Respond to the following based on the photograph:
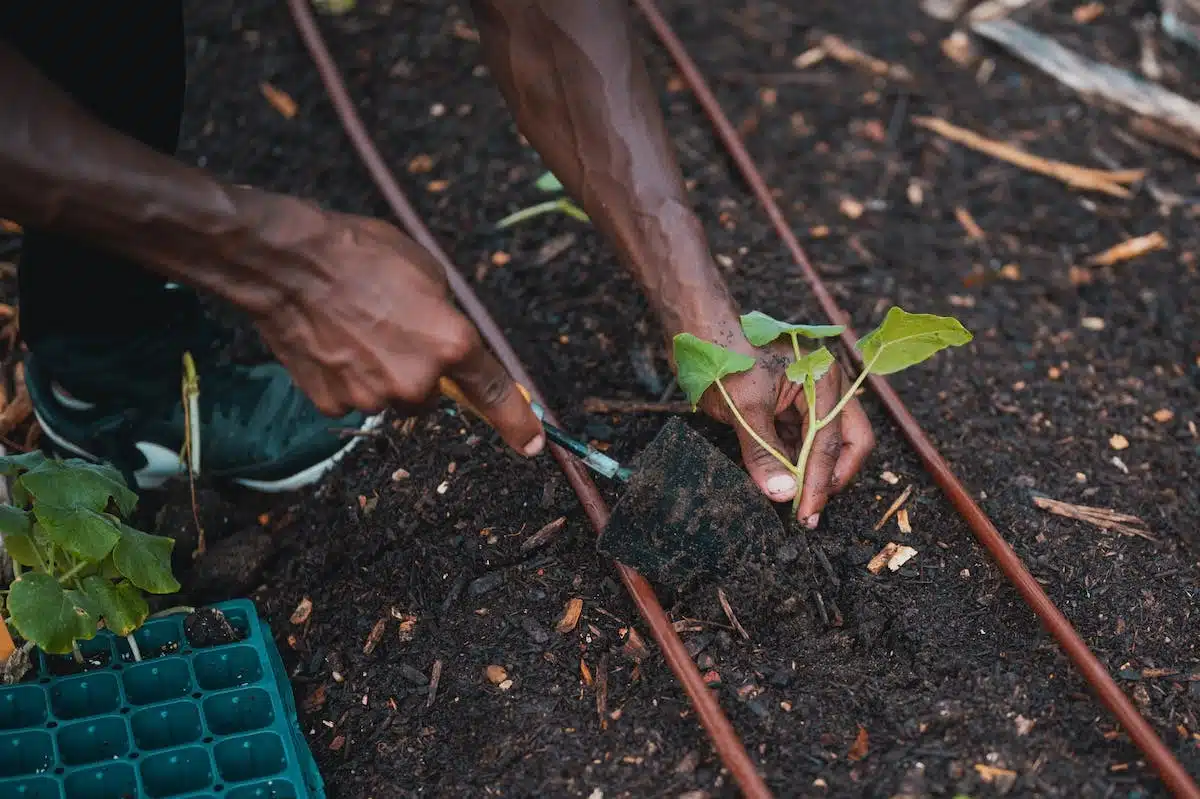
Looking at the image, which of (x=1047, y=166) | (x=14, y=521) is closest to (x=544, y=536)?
(x=14, y=521)

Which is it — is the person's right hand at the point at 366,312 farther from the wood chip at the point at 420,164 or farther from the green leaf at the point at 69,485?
the wood chip at the point at 420,164

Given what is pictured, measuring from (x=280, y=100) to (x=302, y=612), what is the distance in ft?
5.87

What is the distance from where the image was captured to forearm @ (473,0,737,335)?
223cm

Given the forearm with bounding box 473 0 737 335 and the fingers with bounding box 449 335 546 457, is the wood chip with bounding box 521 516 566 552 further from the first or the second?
the forearm with bounding box 473 0 737 335

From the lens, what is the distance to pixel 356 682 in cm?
221

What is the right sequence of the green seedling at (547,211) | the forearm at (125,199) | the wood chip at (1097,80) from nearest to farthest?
the forearm at (125,199), the green seedling at (547,211), the wood chip at (1097,80)

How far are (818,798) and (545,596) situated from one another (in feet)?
2.09

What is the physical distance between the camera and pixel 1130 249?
320cm

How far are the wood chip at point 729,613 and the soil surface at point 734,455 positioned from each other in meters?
0.02

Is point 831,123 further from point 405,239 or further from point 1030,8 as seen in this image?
point 405,239

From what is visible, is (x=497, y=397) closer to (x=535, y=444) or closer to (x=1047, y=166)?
(x=535, y=444)

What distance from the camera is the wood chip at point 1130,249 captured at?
3.18 m

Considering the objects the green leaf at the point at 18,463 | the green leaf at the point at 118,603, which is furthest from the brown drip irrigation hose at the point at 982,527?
the green leaf at the point at 18,463

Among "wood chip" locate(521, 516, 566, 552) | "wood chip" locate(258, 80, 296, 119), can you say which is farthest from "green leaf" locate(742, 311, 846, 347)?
"wood chip" locate(258, 80, 296, 119)
